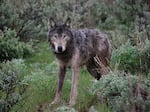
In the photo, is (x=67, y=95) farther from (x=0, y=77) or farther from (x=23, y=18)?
(x=23, y=18)

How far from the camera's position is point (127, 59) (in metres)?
8.73

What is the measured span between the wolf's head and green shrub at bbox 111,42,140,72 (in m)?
0.94

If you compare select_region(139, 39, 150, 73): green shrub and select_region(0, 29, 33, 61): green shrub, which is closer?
select_region(139, 39, 150, 73): green shrub

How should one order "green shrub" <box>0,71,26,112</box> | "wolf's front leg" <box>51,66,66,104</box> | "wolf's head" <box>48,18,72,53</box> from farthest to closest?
"wolf's front leg" <box>51,66,66,104</box>
"wolf's head" <box>48,18,72,53</box>
"green shrub" <box>0,71,26,112</box>

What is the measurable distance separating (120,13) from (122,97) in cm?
927

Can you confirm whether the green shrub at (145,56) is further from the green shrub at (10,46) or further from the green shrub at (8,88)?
the green shrub at (10,46)

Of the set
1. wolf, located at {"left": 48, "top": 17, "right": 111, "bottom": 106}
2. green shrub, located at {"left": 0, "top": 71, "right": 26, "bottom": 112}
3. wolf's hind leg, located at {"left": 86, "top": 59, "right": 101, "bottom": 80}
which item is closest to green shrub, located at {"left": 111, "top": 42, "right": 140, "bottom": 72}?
wolf, located at {"left": 48, "top": 17, "right": 111, "bottom": 106}

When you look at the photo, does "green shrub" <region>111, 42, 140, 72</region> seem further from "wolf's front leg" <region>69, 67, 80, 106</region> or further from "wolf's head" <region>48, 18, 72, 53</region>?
"wolf's head" <region>48, 18, 72, 53</region>

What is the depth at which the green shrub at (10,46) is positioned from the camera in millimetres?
12250

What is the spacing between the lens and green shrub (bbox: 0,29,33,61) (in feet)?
40.2

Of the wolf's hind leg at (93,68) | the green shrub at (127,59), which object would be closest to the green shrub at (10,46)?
the wolf's hind leg at (93,68)

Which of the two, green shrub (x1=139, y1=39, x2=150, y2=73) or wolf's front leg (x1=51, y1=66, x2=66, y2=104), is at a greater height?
green shrub (x1=139, y1=39, x2=150, y2=73)

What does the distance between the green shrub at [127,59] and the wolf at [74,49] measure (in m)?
0.52

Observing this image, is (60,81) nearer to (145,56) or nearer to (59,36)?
(59,36)
